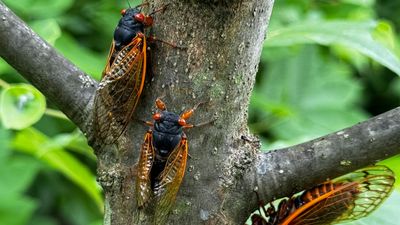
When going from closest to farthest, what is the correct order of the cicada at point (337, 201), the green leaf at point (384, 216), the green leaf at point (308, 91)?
the cicada at point (337, 201), the green leaf at point (384, 216), the green leaf at point (308, 91)

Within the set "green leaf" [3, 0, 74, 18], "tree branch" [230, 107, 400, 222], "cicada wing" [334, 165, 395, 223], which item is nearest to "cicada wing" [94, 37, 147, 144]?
"tree branch" [230, 107, 400, 222]

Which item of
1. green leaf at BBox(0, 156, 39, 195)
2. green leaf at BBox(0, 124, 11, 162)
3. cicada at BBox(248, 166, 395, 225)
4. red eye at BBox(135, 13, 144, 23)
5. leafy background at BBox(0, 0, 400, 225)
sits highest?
leafy background at BBox(0, 0, 400, 225)

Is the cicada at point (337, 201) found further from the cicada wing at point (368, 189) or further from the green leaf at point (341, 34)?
the green leaf at point (341, 34)

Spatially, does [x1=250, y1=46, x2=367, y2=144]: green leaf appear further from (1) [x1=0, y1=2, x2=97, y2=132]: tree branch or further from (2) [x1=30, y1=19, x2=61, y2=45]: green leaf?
(1) [x1=0, y1=2, x2=97, y2=132]: tree branch

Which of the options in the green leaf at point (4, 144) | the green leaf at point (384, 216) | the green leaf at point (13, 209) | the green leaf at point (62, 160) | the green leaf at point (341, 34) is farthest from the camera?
the green leaf at point (13, 209)

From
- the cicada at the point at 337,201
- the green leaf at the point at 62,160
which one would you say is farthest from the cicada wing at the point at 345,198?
the green leaf at the point at 62,160
